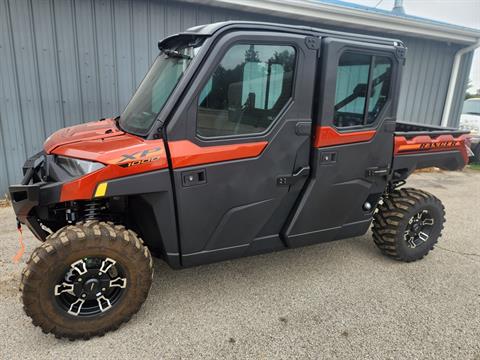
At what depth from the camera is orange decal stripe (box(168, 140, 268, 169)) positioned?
2.46 meters

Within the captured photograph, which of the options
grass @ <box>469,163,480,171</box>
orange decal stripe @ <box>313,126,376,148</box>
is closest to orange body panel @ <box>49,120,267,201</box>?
orange decal stripe @ <box>313,126,376,148</box>

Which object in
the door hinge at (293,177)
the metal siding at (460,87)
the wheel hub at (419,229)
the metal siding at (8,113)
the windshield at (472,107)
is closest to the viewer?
the door hinge at (293,177)

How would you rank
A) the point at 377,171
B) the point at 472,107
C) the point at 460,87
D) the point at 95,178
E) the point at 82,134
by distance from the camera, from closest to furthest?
1. the point at 95,178
2. the point at 82,134
3. the point at 377,171
4. the point at 460,87
5. the point at 472,107

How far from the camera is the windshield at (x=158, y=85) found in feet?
8.45

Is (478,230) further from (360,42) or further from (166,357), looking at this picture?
(166,357)

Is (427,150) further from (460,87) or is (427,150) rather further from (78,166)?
(460,87)

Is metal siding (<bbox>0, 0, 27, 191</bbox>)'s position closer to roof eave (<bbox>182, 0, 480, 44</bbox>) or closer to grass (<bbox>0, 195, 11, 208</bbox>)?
grass (<bbox>0, 195, 11, 208</bbox>)

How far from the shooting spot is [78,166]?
2.39m

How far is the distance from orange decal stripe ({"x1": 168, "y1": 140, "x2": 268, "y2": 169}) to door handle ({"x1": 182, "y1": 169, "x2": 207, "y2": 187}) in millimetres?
61

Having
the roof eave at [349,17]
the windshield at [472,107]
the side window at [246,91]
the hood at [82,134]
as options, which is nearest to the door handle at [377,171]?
the side window at [246,91]

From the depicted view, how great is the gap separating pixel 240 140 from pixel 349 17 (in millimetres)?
5428

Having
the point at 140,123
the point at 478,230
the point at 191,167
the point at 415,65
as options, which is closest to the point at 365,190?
the point at 191,167

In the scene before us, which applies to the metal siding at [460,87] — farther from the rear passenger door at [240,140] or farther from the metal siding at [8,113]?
the metal siding at [8,113]

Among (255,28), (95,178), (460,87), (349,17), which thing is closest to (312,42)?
(255,28)
